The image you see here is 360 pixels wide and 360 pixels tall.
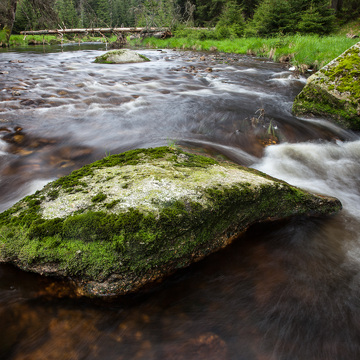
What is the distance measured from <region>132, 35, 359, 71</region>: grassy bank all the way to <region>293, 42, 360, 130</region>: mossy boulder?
16.3ft

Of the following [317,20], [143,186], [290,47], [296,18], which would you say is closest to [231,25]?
[296,18]

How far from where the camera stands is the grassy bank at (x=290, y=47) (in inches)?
430

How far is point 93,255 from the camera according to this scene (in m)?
1.86

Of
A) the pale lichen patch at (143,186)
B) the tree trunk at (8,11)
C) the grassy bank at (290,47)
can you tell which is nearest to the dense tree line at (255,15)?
the tree trunk at (8,11)

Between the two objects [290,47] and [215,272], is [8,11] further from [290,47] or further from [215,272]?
[215,272]

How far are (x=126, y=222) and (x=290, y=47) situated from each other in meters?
15.1

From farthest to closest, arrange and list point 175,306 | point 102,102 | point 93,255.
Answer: point 102,102, point 175,306, point 93,255

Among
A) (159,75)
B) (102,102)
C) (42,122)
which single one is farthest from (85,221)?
(159,75)

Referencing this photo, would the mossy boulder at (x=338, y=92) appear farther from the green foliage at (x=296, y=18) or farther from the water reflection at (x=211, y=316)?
the green foliage at (x=296, y=18)

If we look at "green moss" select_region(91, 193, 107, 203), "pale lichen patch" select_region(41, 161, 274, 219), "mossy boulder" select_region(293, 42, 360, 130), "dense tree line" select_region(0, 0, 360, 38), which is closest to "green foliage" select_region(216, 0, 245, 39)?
"dense tree line" select_region(0, 0, 360, 38)

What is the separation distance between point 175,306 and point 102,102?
6193 mm

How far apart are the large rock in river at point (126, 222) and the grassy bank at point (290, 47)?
34.5 feet

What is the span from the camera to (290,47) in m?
13.5

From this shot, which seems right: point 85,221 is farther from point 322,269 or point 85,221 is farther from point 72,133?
point 72,133
